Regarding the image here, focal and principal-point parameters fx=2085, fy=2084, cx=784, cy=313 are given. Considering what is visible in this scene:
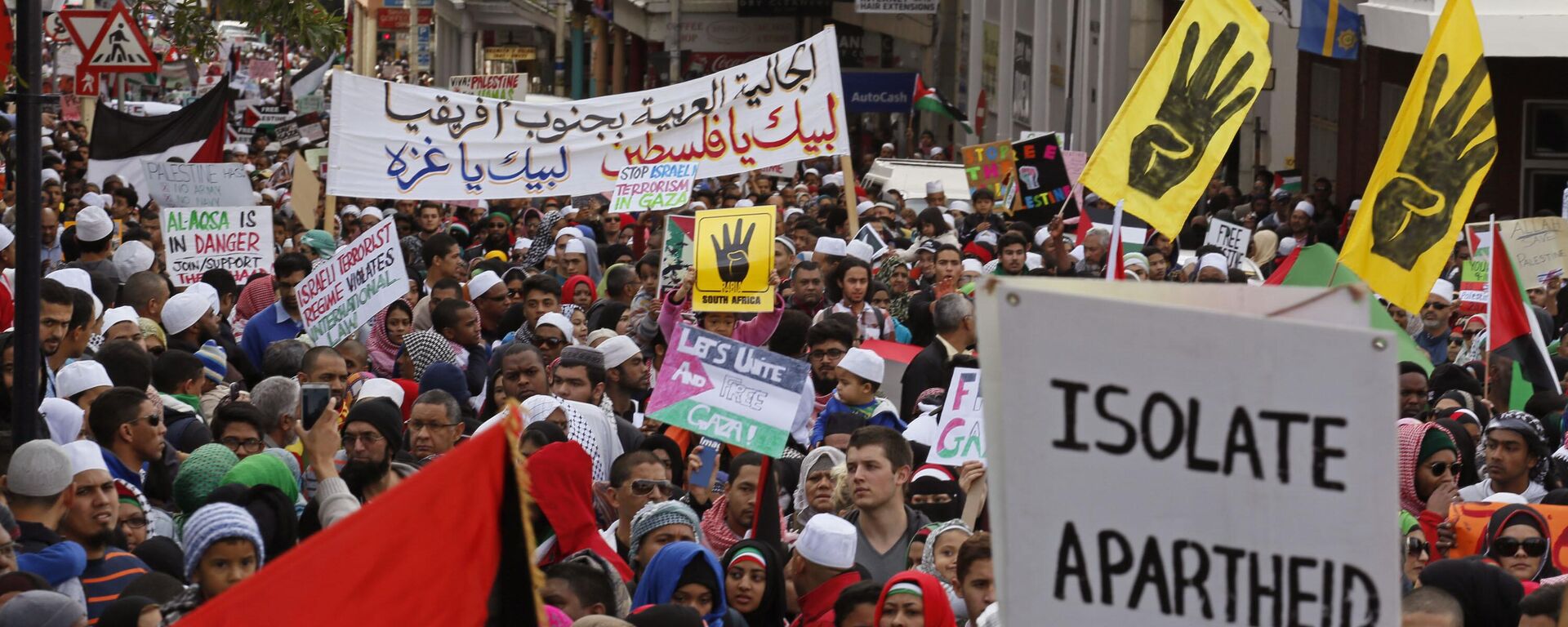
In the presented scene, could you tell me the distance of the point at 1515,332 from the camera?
973cm

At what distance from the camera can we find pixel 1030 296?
123 inches

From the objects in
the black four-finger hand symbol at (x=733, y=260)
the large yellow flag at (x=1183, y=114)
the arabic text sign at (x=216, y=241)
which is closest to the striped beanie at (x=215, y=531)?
the large yellow flag at (x=1183, y=114)

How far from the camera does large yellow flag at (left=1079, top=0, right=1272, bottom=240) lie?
928 centimetres

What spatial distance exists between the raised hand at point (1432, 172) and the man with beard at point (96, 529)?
569 cm

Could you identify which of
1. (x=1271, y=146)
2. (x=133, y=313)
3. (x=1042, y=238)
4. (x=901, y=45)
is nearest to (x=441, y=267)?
(x=133, y=313)

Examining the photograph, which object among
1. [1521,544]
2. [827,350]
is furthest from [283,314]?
[1521,544]

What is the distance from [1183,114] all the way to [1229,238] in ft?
19.0

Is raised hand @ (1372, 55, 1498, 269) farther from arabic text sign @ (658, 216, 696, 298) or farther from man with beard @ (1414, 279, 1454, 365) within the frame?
arabic text sign @ (658, 216, 696, 298)

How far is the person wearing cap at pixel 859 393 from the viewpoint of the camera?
8.14m

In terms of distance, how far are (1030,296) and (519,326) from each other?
26.2 ft

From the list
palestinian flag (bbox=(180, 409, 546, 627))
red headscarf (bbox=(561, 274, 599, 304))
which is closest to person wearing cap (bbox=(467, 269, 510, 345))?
red headscarf (bbox=(561, 274, 599, 304))

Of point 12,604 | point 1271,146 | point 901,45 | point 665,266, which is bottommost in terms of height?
point 12,604

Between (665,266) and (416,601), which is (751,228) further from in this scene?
(416,601)

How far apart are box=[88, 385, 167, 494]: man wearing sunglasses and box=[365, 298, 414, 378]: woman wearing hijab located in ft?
11.8
